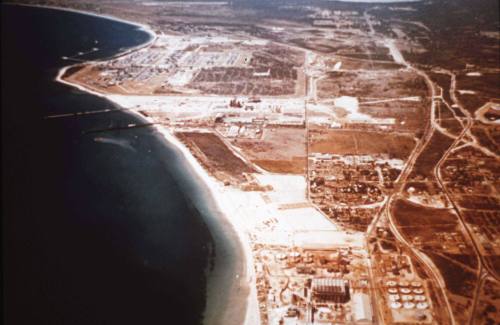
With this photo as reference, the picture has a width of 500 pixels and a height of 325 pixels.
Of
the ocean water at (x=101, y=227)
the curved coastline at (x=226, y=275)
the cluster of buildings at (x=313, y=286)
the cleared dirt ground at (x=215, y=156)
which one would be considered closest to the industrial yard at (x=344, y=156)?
the cluster of buildings at (x=313, y=286)

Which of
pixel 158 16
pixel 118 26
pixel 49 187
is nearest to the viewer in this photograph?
pixel 49 187

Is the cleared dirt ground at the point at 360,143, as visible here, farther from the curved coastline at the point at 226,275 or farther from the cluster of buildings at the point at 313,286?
the cluster of buildings at the point at 313,286

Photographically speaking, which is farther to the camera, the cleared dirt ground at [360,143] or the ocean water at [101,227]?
the cleared dirt ground at [360,143]

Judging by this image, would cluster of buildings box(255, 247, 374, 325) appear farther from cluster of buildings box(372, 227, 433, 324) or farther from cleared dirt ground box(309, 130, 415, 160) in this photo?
cleared dirt ground box(309, 130, 415, 160)

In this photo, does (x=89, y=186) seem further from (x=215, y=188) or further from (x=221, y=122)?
(x=221, y=122)

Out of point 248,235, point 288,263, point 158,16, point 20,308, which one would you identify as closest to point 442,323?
point 288,263

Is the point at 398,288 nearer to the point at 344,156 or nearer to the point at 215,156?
the point at 344,156

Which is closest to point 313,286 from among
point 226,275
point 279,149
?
point 226,275

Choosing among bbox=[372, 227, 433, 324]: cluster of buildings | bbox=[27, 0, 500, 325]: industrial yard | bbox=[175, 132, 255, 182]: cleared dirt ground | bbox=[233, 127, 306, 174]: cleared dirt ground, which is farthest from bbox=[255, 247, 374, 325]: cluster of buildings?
bbox=[233, 127, 306, 174]: cleared dirt ground
